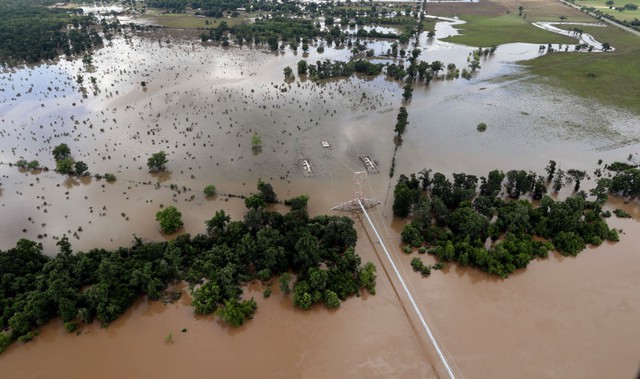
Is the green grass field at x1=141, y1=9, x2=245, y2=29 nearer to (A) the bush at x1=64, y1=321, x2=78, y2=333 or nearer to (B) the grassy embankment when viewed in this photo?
(B) the grassy embankment

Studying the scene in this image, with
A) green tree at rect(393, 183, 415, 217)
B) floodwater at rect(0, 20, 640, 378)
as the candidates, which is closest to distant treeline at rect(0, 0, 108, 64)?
floodwater at rect(0, 20, 640, 378)

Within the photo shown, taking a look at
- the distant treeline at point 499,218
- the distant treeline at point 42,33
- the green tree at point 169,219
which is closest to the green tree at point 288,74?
the distant treeline at point 499,218

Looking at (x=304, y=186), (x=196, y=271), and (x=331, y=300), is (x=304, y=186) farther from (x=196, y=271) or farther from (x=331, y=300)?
(x=331, y=300)

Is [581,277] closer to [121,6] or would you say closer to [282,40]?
[282,40]

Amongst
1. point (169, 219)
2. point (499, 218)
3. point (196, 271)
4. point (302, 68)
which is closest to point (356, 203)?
point (499, 218)

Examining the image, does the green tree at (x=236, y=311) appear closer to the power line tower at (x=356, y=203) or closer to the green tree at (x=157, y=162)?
the power line tower at (x=356, y=203)
